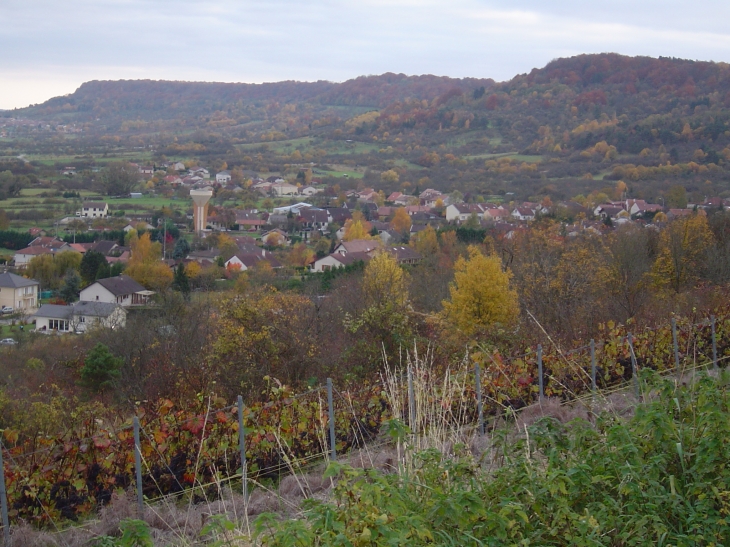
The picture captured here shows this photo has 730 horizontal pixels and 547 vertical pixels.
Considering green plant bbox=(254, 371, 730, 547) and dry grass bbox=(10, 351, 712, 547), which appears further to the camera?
dry grass bbox=(10, 351, 712, 547)

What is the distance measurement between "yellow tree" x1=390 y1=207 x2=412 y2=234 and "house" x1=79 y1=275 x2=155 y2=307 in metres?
25.8

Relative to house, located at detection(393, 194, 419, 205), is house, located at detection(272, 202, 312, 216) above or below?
below

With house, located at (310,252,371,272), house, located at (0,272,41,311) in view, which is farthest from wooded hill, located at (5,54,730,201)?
house, located at (0,272,41,311)

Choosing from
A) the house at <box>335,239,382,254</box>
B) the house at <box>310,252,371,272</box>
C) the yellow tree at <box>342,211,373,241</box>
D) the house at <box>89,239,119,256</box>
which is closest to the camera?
the house at <box>310,252,371,272</box>

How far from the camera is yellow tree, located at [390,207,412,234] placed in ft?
191

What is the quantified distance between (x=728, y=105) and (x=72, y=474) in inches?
3476

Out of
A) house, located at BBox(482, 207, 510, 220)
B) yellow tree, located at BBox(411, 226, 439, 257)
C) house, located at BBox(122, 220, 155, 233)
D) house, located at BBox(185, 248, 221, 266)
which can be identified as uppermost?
house, located at BBox(482, 207, 510, 220)

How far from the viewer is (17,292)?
36.0m

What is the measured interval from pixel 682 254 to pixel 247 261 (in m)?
28.0

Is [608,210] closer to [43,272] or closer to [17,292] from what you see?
[43,272]

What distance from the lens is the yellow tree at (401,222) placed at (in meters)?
58.3

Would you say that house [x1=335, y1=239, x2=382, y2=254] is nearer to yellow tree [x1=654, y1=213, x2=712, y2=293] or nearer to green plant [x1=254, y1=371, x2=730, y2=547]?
yellow tree [x1=654, y1=213, x2=712, y2=293]

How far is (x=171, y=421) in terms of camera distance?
4.68 m

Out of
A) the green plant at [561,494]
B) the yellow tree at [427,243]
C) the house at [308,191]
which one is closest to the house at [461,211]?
the yellow tree at [427,243]
